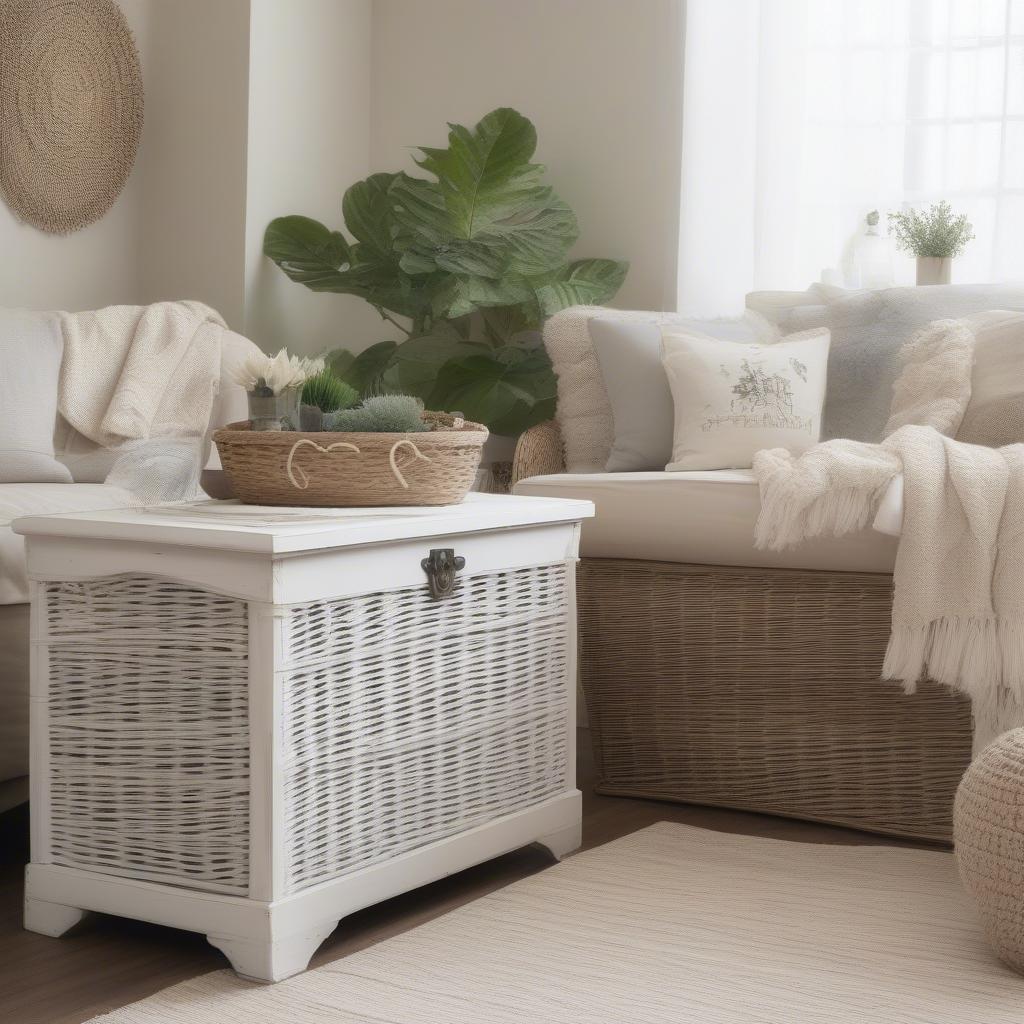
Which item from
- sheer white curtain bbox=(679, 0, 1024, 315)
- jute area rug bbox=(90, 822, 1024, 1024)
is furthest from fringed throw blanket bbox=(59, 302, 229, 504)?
sheer white curtain bbox=(679, 0, 1024, 315)

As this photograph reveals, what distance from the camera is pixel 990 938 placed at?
68.1 inches

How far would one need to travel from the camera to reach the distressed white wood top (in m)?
1.63

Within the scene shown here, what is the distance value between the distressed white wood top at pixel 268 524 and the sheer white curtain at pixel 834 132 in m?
1.57

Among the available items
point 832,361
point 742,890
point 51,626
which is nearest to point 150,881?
point 51,626

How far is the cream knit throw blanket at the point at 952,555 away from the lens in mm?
2096

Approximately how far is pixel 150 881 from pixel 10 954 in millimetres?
193

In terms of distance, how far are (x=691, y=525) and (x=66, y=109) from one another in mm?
1883

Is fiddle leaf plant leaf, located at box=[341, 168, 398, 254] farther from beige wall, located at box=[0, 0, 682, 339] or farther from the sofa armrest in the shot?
the sofa armrest

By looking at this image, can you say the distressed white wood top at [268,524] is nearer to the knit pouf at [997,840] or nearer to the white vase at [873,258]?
the knit pouf at [997,840]

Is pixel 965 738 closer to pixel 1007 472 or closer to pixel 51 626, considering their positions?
pixel 1007 472

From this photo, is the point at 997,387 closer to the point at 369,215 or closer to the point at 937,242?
the point at 937,242

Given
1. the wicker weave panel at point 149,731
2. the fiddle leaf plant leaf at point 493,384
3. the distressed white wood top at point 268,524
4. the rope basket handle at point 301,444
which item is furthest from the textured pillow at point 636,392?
the wicker weave panel at point 149,731

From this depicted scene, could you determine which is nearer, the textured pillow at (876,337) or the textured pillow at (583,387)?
the textured pillow at (876,337)

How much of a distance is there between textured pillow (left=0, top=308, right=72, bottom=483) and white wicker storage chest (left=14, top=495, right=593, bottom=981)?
76 centimetres
